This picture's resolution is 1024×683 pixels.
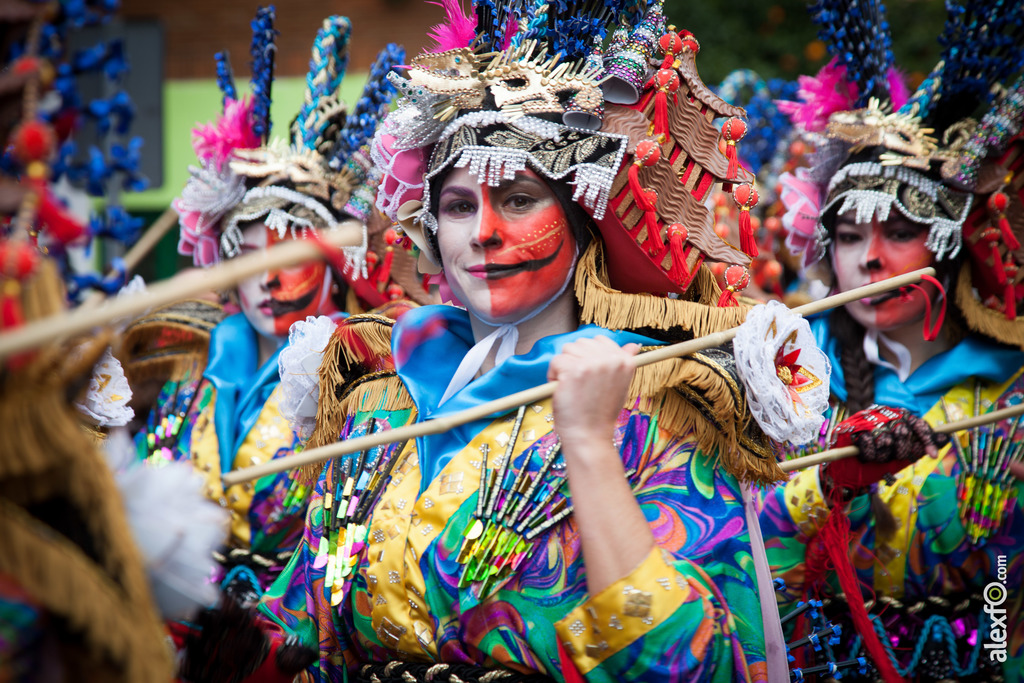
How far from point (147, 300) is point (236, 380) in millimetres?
2729

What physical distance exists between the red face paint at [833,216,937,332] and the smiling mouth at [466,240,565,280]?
1796mm

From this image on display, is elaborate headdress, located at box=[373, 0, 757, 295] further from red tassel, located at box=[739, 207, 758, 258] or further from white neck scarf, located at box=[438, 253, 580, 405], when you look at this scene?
white neck scarf, located at box=[438, 253, 580, 405]

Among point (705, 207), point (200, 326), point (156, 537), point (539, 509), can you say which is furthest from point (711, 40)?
point (156, 537)

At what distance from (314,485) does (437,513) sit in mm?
646

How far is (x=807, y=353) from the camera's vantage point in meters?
2.23

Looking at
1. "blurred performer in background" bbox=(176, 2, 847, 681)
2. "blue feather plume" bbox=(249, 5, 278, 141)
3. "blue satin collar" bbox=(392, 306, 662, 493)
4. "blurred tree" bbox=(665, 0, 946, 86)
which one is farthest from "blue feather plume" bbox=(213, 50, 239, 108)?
"blurred tree" bbox=(665, 0, 946, 86)

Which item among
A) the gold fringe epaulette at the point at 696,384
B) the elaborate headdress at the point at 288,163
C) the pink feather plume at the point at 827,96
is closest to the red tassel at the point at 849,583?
the gold fringe epaulette at the point at 696,384

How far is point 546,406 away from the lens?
2303mm

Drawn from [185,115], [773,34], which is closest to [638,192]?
[773,34]

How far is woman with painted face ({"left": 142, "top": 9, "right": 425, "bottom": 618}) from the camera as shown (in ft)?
12.1

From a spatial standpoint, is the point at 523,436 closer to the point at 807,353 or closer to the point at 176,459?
the point at 807,353

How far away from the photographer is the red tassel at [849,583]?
8.76 feet

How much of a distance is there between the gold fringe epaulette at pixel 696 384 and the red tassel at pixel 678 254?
0.06 meters

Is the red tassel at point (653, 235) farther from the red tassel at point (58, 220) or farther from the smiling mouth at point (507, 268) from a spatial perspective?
the red tassel at point (58, 220)
